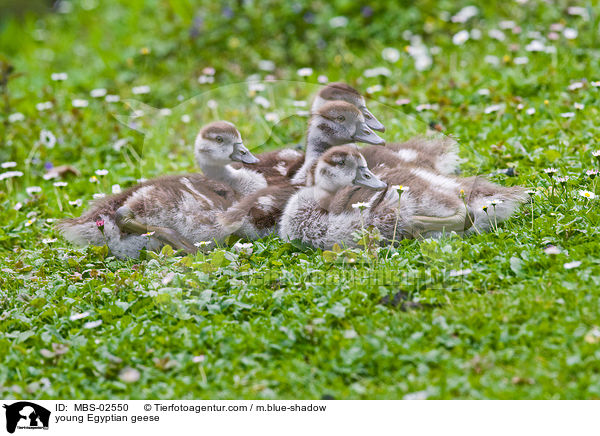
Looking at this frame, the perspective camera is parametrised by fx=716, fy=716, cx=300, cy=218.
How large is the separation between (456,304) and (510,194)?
111 cm

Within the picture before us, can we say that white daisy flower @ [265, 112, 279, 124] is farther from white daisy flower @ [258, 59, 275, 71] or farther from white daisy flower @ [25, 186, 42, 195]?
white daisy flower @ [25, 186, 42, 195]

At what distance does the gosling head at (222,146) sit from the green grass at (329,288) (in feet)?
2.22

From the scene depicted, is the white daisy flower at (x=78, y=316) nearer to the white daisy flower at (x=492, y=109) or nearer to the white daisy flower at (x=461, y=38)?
the white daisy flower at (x=492, y=109)

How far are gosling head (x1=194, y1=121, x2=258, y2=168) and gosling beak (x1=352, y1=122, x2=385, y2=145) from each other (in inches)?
29.6

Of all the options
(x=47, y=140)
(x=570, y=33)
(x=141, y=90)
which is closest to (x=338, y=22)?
(x=141, y=90)

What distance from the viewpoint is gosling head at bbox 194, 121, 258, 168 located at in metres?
4.99

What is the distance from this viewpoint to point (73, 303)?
4.30 m

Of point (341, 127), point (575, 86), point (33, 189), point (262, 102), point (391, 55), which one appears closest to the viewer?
point (341, 127)

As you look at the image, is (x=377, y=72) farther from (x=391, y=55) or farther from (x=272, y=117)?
(x=272, y=117)

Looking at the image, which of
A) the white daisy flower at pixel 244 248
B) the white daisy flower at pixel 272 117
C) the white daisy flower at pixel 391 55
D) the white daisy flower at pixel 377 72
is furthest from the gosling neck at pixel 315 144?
the white daisy flower at pixel 391 55

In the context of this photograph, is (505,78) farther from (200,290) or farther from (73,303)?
(73,303)

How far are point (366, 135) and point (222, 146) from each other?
100cm

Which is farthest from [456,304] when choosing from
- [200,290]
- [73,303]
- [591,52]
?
[591,52]

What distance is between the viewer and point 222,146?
196 inches
